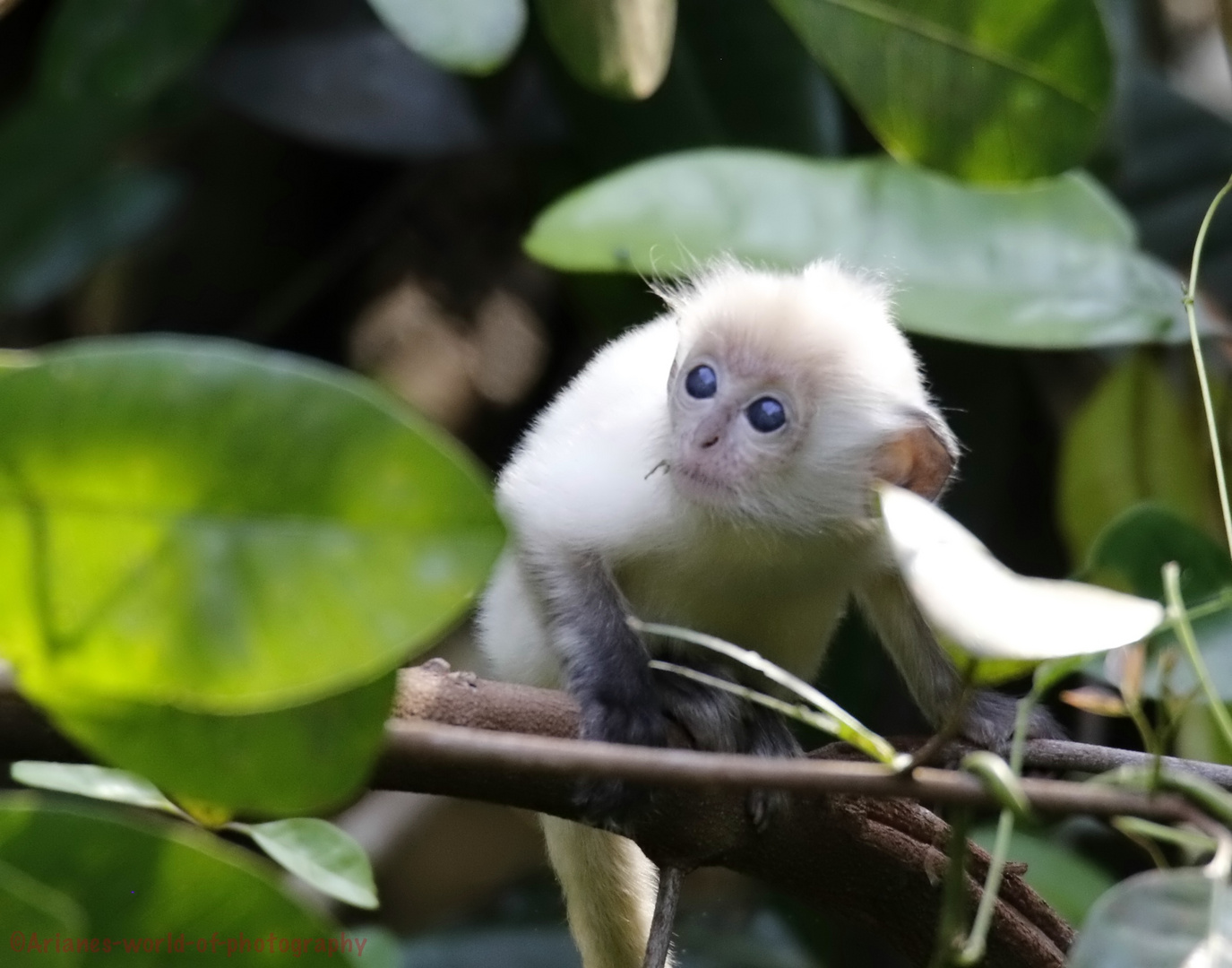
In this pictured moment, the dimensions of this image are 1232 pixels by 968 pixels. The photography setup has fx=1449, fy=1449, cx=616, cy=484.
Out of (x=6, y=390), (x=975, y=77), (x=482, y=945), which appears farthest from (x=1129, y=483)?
(x=6, y=390)

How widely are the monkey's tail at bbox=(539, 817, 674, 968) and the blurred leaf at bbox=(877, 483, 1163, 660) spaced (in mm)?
1021

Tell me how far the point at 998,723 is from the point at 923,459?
322 mm

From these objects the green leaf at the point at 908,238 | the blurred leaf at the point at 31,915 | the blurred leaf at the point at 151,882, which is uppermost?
the blurred leaf at the point at 31,915

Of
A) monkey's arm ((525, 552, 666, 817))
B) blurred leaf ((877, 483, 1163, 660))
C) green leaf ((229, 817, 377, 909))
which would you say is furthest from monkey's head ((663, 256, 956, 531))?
blurred leaf ((877, 483, 1163, 660))

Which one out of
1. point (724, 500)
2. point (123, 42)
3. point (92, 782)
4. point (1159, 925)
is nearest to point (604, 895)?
point (724, 500)

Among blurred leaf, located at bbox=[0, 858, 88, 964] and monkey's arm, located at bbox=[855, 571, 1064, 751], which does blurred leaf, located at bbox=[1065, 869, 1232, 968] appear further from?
monkey's arm, located at bbox=[855, 571, 1064, 751]

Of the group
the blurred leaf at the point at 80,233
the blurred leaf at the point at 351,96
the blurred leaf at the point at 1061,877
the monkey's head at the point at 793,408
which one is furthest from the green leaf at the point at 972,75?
the blurred leaf at the point at 80,233

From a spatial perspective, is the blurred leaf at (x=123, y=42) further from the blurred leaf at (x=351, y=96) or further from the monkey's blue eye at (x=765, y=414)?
the monkey's blue eye at (x=765, y=414)

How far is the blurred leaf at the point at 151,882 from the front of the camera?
26.1 inches

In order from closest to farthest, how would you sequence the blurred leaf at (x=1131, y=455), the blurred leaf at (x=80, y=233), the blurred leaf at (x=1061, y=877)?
the blurred leaf at (x=1061, y=877), the blurred leaf at (x=1131, y=455), the blurred leaf at (x=80, y=233)

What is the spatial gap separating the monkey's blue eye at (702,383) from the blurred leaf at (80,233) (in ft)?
4.89

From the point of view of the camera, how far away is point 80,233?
2746 mm

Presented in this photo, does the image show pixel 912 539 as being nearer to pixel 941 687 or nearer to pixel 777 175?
pixel 941 687

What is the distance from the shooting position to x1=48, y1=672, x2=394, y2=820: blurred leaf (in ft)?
2.23
